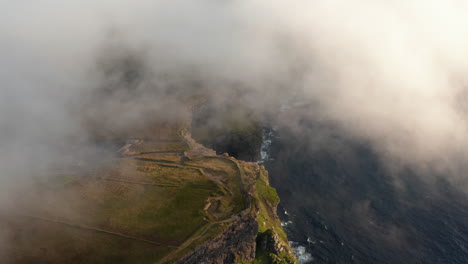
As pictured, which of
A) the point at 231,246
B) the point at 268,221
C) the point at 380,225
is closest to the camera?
the point at 231,246

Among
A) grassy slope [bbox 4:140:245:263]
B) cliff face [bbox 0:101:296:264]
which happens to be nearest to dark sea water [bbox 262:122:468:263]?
cliff face [bbox 0:101:296:264]

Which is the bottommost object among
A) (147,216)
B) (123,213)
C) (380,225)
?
(380,225)

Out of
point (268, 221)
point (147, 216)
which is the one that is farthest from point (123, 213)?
point (268, 221)

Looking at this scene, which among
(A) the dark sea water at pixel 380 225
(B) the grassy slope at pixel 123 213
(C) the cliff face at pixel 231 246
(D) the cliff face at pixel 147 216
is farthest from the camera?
(A) the dark sea water at pixel 380 225

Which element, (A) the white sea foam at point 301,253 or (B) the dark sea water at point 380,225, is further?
(B) the dark sea water at point 380,225

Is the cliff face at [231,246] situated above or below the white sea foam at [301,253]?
above

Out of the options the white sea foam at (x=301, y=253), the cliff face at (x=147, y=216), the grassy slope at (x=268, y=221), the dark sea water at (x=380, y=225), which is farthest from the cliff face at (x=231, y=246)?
the dark sea water at (x=380, y=225)

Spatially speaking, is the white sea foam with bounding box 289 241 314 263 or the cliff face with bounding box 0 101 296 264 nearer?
the cliff face with bounding box 0 101 296 264

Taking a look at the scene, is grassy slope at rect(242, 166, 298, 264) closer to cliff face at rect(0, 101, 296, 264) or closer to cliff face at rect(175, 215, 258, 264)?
cliff face at rect(0, 101, 296, 264)

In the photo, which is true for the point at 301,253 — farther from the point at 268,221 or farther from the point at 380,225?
the point at 380,225

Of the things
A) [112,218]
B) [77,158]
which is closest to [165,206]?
[112,218]

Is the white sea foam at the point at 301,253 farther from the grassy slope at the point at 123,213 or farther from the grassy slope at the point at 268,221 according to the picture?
the grassy slope at the point at 123,213
